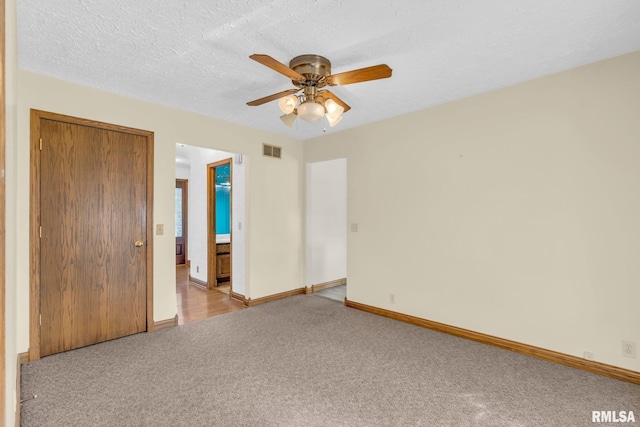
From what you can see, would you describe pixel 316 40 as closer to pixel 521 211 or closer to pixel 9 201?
pixel 9 201

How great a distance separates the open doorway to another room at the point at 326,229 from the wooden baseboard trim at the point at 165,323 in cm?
205

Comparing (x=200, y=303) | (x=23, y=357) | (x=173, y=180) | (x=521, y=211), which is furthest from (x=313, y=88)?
(x=200, y=303)

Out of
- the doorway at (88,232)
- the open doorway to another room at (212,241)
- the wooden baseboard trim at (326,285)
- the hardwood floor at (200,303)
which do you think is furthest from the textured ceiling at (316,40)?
the wooden baseboard trim at (326,285)

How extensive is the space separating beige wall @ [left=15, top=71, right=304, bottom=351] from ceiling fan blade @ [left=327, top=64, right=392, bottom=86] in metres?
2.14

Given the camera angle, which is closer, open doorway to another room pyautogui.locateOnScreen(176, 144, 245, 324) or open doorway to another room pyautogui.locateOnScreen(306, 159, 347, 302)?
open doorway to another room pyautogui.locateOnScreen(176, 144, 245, 324)

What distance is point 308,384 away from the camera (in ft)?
7.82

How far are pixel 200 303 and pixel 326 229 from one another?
2.25 m

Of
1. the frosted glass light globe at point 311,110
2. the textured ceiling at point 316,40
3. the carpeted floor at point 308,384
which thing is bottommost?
the carpeted floor at point 308,384

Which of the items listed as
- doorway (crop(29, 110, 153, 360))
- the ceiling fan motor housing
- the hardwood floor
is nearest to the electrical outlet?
the ceiling fan motor housing

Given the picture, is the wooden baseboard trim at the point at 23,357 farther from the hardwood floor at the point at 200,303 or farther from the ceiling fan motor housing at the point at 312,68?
the ceiling fan motor housing at the point at 312,68

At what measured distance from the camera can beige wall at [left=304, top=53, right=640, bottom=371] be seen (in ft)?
8.15

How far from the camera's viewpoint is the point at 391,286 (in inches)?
154

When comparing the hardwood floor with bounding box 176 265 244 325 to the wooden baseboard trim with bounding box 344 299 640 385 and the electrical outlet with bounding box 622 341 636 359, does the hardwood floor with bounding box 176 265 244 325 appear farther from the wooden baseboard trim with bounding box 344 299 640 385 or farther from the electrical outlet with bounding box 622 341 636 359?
the electrical outlet with bounding box 622 341 636 359

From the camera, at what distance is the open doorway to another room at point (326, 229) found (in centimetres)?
505
